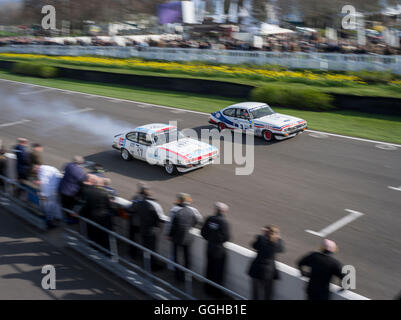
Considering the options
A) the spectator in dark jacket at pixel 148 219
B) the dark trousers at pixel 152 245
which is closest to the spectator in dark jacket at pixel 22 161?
the spectator in dark jacket at pixel 148 219

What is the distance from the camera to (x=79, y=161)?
32.1 ft

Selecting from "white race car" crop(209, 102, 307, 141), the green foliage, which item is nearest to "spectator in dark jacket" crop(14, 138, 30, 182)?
"white race car" crop(209, 102, 307, 141)

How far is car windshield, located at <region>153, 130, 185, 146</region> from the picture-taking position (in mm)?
13797

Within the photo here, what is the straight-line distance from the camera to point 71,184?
31.1ft

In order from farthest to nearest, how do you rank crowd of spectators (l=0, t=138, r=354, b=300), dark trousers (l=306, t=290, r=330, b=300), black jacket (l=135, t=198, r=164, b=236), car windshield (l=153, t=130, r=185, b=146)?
car windshield (l=153, t=130, r=185, b=146) → black jacket (l=135, t=198, r=164, b=236) → crowd of spectators (l=0, t=138, r=354, b=300) → dark trousers (l=306, t=290, r=330, b=300)

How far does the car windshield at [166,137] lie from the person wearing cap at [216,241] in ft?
22.6

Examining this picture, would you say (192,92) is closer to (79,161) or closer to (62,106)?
(62,106)

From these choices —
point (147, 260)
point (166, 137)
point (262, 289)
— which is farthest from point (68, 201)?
point (166, 137)

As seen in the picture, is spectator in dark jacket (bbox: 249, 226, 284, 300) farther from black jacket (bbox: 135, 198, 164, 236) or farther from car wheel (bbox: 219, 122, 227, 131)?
car wheel (bbox: 219, 122, 227, 131)

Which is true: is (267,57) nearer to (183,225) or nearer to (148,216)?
(148,216)

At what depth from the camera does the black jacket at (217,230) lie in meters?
7.06

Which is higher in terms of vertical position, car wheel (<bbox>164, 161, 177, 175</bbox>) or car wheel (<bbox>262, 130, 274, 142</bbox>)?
car wheel (<bbox>262, 130, 274, 142</bbox>)

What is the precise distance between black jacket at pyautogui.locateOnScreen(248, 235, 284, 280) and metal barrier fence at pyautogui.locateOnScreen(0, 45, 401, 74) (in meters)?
19.7

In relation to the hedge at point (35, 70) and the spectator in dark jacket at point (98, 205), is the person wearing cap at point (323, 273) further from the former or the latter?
the hedge at point (35, 70)
